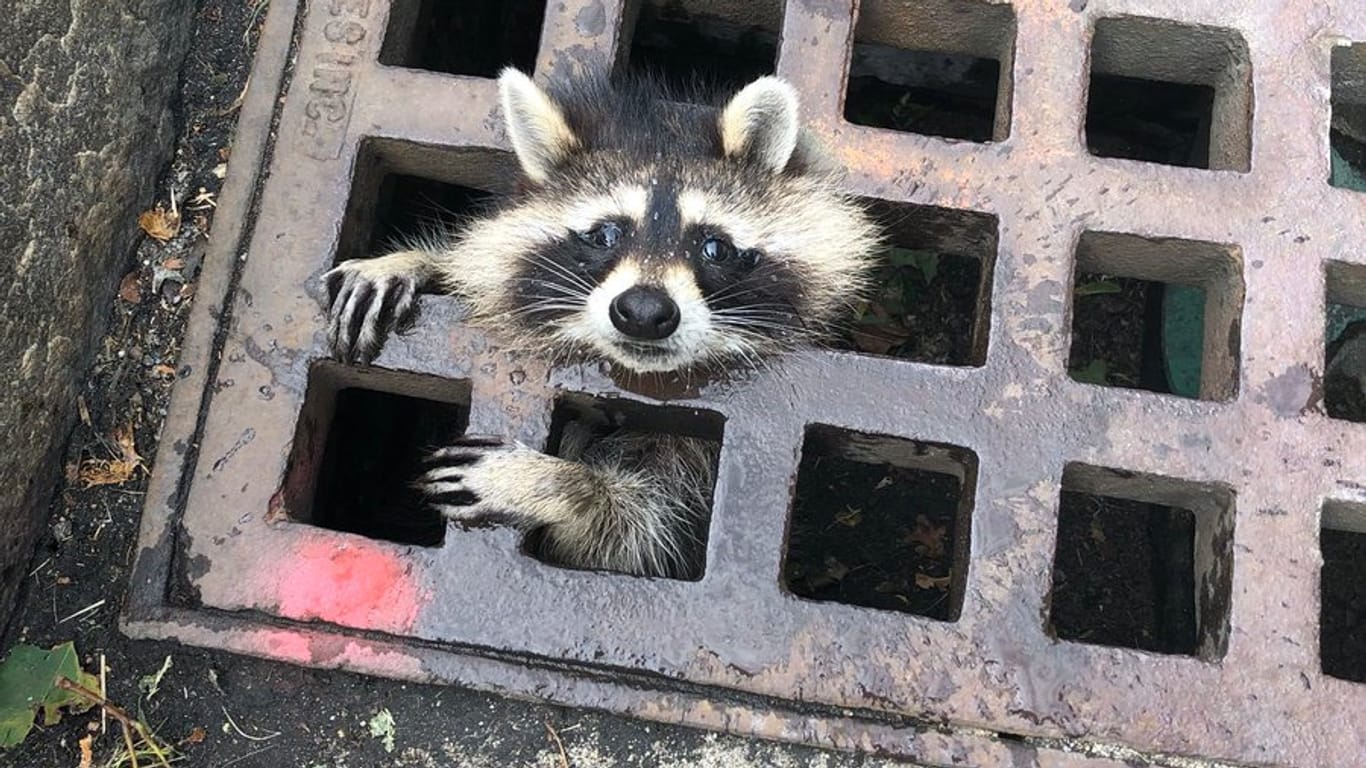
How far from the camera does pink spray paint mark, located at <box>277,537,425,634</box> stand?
1562 mm

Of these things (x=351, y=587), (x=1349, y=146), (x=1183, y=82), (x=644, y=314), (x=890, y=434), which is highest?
(x=1349, y=146)

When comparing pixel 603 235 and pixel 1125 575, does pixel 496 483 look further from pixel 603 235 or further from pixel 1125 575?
pixel 1125 575

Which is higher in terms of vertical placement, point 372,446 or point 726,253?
point 726,253

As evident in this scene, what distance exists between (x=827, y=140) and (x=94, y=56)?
111 cm

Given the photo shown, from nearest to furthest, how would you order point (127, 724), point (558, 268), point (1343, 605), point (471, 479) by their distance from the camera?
point (127, 724) < point (471, 479) < point (558, 268) < point (1343, 605)

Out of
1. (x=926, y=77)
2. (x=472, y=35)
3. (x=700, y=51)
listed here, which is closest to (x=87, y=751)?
(x=472, y=35)

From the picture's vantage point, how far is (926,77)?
7.97 ft

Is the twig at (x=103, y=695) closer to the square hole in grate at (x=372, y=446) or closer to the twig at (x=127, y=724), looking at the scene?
the twig at (x=127, y=724)

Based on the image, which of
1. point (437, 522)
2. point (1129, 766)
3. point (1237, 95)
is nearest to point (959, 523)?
point (1129, 766)

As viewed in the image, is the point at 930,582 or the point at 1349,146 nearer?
the point at 930,582

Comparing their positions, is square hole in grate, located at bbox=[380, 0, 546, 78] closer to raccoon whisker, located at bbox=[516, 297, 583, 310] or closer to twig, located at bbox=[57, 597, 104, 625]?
raccoon whisker, located at bbox=[516, 297, 583, 310]

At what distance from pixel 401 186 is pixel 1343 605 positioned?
1936 mm

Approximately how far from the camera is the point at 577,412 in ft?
5.87

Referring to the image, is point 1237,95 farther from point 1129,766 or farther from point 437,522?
point 437,522
